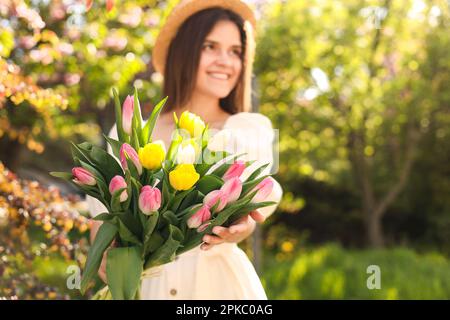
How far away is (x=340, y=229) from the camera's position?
8758 millimetres

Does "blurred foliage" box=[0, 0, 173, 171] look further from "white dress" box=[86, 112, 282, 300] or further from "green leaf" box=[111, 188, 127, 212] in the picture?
"green leaf" box=[111, 188, 127, 212]

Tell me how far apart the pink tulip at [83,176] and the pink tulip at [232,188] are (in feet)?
0.95

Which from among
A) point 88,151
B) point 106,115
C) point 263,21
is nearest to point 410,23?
point 263,21

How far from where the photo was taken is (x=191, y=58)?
232 centimetres

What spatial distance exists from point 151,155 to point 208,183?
157mm

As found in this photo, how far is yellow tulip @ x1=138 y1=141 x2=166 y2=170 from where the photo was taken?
1.39 meters

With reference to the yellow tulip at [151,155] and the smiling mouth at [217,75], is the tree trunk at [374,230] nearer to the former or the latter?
the smiling mouth at [217,75]

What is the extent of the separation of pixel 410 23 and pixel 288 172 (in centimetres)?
216

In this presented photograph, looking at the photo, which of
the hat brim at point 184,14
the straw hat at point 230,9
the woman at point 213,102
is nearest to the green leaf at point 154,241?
the woman at point 213,102

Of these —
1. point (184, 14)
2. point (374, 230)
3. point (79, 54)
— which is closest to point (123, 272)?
point (184, 14)

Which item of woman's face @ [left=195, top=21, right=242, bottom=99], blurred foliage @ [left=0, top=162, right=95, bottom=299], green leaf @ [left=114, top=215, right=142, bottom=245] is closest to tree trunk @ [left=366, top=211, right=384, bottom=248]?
blurred foliage @ [left=0, top=162, right=95, bottom=299]

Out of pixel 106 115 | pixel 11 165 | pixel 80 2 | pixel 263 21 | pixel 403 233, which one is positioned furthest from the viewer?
pixel 403 233

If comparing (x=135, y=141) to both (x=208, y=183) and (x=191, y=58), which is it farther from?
(x=191, y=58)

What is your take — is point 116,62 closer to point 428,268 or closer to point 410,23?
point 428,268
